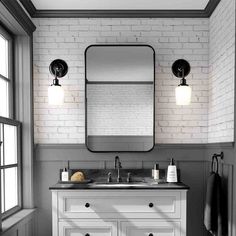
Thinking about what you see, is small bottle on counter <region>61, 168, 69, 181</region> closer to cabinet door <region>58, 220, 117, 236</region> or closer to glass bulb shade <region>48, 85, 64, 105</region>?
cabinet door <region>58, 220, 117, 236</region>

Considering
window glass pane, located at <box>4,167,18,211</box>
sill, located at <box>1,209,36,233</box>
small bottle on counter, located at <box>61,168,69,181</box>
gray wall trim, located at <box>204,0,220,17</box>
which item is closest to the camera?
sill, located at <box>1,209,36,233</box>

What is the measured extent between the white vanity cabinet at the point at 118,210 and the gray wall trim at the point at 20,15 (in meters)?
1.63

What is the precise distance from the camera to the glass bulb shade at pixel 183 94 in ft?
11.4

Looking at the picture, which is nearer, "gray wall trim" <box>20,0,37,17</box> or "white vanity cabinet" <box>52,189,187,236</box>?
"white vanity cabinet" <box>52,189,187,236</box>

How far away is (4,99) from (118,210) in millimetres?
1562

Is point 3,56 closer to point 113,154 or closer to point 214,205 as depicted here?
point 113,154

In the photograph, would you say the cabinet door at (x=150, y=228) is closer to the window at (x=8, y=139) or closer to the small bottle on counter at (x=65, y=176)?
the small bottle on counter at (x=65, y=176)

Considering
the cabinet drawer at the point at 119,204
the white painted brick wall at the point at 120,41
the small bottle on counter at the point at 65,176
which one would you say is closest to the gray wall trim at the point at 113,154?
the white painted brick wall at the point at 120,41

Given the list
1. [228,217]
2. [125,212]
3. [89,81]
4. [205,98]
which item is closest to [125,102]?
[89,81]

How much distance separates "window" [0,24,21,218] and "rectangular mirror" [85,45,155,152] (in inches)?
30.7

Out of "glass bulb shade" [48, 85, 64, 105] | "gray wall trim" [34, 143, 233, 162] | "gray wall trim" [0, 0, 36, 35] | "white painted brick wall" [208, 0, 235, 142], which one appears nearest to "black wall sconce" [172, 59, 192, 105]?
"white painted brick wall" [208, 0, 235, 142]

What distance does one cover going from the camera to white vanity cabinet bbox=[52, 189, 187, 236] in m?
3.06

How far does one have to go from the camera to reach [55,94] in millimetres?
3492

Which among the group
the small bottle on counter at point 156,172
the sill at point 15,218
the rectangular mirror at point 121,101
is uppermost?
the rectangular mirror at point 121,101
